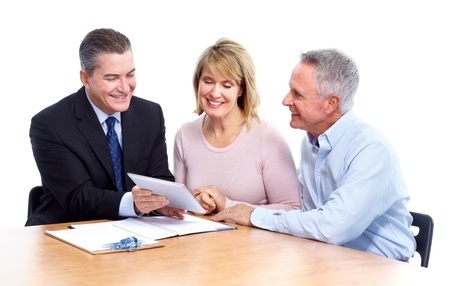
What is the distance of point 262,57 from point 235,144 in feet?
5.57

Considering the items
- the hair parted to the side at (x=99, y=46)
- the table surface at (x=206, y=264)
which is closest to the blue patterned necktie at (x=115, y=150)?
the hair parted to the side at (x=99, y=46)

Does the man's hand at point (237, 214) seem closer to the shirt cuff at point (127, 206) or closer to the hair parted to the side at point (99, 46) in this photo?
the shirt cuff at point (127, 206)

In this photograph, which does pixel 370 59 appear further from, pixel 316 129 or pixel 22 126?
pixel 22 126

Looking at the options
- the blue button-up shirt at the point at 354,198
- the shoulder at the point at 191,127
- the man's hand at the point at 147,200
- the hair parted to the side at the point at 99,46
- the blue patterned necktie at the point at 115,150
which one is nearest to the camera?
the blue button-up shirt at the point at 354,198

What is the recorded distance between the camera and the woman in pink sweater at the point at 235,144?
3389 mm

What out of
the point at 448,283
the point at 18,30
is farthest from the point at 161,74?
the point at 448,283

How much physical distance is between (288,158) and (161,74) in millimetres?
1914

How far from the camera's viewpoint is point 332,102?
3.00 m

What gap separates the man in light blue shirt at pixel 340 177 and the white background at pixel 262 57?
5.58ft

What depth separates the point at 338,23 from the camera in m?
4.92

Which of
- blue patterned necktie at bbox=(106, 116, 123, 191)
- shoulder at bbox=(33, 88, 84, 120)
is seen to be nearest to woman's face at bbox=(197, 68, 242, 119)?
blue patterned necktie at bbox=(106, 116, 123, 191)

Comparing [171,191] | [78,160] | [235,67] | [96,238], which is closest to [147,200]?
[171,191]

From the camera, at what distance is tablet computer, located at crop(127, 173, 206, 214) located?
279cm

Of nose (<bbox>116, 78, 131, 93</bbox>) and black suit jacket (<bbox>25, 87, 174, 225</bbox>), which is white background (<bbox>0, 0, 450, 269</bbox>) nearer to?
black suit jacket (<bbox>25, 87, 174, 225</bbox>)
